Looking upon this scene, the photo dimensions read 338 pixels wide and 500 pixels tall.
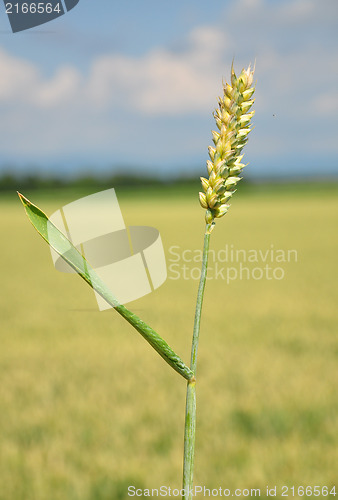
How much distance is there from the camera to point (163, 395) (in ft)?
20.6

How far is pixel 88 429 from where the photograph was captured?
17.4 feet

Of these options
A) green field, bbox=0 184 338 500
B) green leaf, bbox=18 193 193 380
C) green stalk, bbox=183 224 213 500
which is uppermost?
green leaf, bbox=18 193 193 380

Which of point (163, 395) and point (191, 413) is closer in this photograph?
point (191, 413)

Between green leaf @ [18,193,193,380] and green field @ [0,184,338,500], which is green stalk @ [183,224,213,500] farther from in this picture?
green field @ [0,184,338,500]

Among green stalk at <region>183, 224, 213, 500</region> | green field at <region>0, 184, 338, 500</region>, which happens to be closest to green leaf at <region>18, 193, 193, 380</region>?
green stalk at <region>183, 224, 213, 500</region>

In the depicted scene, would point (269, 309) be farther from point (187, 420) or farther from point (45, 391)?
point (187, 420)

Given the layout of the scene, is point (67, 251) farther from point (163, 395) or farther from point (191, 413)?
point (163, 395)

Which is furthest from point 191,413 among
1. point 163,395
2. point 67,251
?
point 163,395

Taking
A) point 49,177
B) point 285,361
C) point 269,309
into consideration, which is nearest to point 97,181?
A: point 49,177

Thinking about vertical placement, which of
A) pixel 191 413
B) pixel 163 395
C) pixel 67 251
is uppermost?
pixel 67 251

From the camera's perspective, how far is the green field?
14.5 feet

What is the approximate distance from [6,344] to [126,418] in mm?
4062

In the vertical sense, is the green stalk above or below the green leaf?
below

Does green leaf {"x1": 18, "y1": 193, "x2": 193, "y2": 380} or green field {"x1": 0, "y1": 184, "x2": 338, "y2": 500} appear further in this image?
green field {"x1": 0, "y1": 184, "x2": 338, "y2": 500}
